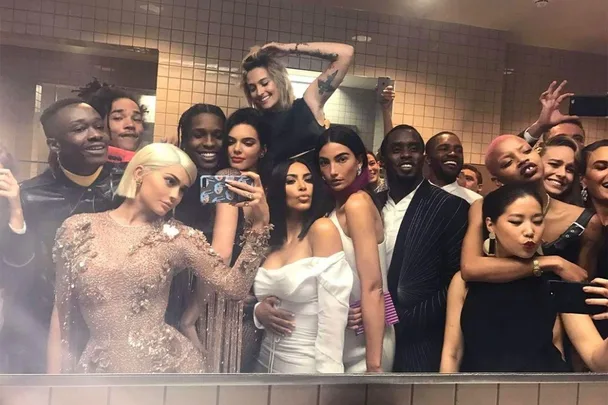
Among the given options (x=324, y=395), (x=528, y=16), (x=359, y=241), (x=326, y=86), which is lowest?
(x=324, y=395)

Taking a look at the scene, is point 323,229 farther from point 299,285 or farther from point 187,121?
point 187,121

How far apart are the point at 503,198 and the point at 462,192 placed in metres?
0.09

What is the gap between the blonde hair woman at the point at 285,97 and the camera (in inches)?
43.1

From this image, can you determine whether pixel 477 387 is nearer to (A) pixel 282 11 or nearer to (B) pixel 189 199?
(B) pixel 189 199

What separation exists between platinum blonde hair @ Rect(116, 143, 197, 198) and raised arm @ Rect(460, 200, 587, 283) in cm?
61

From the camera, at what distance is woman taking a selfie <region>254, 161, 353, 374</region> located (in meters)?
1.09

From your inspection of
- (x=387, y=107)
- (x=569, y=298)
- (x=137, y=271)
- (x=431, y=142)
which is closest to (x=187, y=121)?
(x=137, y=271)

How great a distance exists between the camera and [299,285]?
3.60ft

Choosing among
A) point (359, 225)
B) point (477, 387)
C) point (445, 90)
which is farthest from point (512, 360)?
point (445, 90)

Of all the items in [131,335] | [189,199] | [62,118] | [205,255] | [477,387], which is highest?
[62,118]

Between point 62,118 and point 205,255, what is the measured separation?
377 mm

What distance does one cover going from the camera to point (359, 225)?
3.69 feet

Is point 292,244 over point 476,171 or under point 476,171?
under

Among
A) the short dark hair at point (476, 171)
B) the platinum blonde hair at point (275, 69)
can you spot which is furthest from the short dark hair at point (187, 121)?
the short dark hair at point (476, 171)
